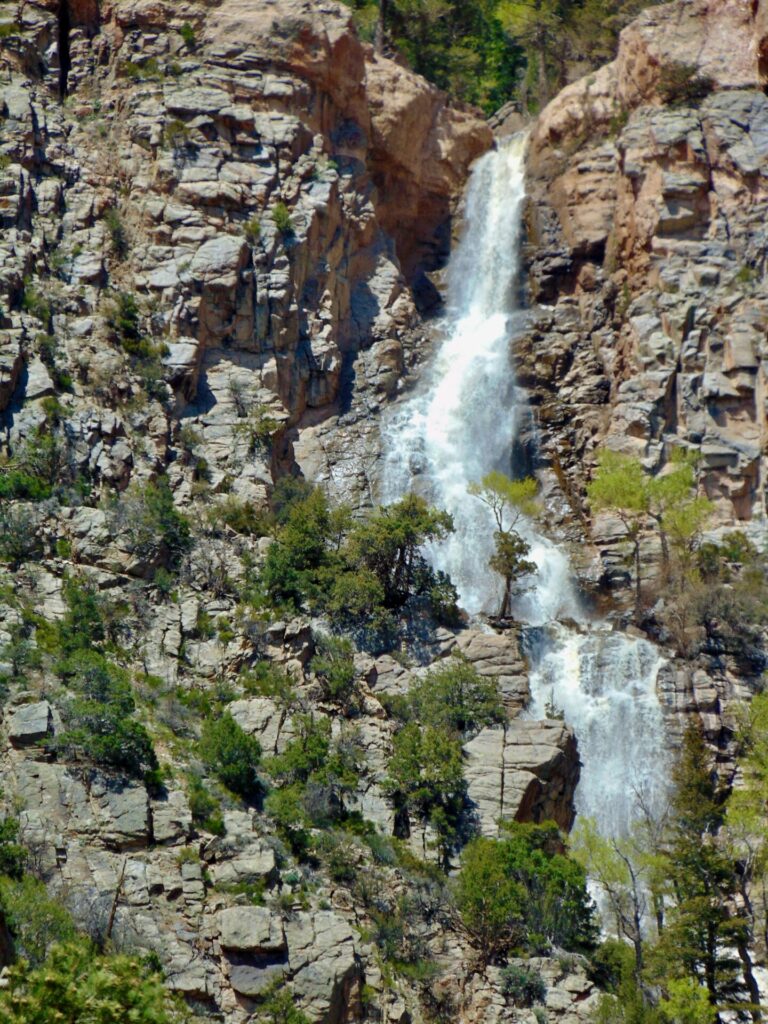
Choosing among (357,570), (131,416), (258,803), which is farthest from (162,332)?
(258,803)

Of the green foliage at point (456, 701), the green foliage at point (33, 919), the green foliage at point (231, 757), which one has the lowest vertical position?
the green foliage at point (33, 919)

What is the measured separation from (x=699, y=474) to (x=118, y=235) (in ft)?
86.7

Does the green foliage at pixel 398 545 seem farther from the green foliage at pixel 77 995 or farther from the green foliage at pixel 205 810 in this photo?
the green foliage at pixel 77 995

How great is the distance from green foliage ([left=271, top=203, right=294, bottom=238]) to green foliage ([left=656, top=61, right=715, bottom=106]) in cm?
1885

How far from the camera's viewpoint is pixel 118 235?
183ft

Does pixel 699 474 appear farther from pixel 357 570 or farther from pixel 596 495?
pixel 357 570

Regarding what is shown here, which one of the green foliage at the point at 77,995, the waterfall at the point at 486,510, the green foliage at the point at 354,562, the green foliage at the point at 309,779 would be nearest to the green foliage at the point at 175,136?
the waterfall at the point at 486,510

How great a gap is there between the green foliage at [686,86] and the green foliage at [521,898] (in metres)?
36.7

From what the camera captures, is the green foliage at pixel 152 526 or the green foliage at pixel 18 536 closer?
the green foliage at pixel 18 536

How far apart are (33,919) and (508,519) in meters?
30.4

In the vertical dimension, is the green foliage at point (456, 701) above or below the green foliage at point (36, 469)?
below

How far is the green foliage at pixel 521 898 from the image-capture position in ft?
120

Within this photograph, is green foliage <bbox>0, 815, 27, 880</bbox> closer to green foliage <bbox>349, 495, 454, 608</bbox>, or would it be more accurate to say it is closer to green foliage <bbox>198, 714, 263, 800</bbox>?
green foliage <bbox>198, 714, 263, 800</bbox>

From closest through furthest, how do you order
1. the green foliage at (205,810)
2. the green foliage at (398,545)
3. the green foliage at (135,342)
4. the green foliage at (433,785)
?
1. the green foliage at (205,810)
2. the green foliage at (433,785)
3. the green foliage at (398,545)
4. the green foliage at (135,342)
